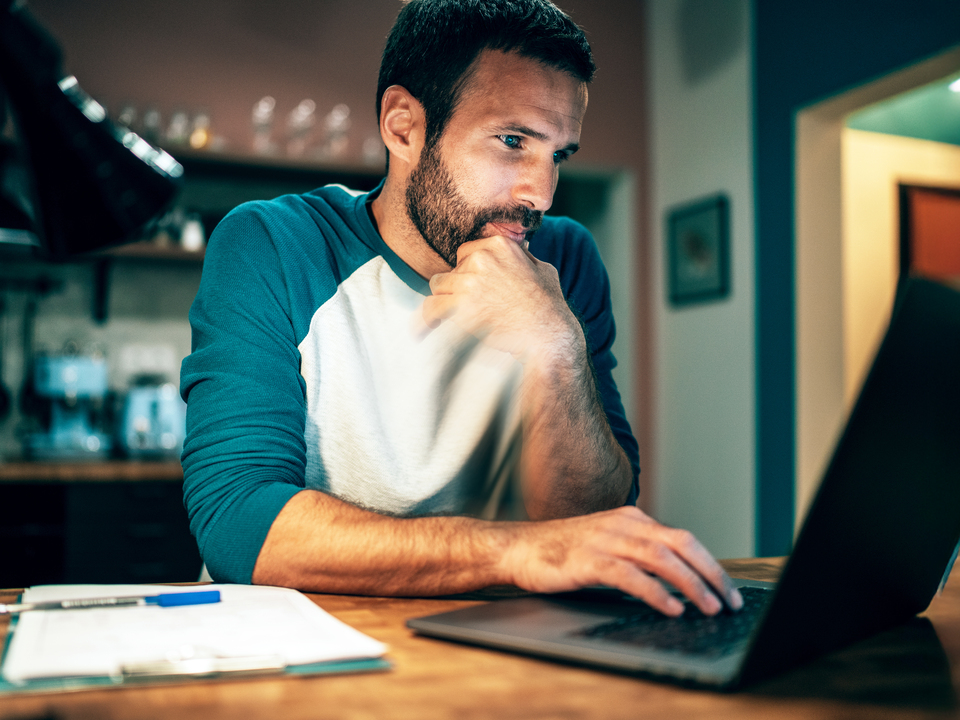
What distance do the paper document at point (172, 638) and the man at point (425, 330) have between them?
17 cm

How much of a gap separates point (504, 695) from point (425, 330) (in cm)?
85

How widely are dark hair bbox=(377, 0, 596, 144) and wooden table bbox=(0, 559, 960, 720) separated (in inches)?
37.3

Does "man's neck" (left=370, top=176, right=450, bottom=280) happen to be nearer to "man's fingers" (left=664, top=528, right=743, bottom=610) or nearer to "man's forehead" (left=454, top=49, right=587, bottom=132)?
"man's forehead" (left=454, top=49, right=587, bottom=132)

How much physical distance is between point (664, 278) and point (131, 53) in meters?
2.49

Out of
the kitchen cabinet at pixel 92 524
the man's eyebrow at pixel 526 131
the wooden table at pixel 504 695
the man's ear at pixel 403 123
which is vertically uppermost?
the man's ear at pixel 403 123

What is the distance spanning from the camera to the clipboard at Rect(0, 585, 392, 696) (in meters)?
0.45

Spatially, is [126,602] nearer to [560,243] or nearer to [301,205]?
[301,205]

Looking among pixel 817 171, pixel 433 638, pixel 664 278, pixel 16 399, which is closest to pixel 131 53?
pixel 16 399

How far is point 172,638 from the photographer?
518 mm

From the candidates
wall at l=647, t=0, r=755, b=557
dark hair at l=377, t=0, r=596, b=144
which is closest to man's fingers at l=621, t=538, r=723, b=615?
dark hair at l=377, t=0, r=596, b=144

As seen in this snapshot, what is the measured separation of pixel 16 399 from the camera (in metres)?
3.12

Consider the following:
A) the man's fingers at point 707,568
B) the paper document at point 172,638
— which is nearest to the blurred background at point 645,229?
the paper document at point 172,638

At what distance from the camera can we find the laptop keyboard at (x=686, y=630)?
504 millimetres

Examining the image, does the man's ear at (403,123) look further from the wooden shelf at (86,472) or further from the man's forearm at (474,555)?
the wooden shelf at (86,472)
